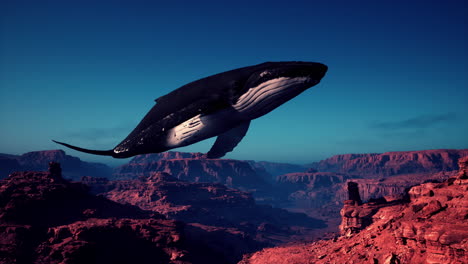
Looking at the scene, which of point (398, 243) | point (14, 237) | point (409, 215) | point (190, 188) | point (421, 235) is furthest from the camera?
point (190, 188)

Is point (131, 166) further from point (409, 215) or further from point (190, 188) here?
point (409, 215)

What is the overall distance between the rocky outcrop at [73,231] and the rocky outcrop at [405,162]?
13576cm

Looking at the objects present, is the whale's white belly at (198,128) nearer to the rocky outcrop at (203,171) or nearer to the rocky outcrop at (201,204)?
the rocky outcrop at (201,204)

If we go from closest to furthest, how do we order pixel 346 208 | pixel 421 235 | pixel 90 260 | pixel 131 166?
pixel 421 235, pixel 90 260, pixel 346 208, pixel 131 166

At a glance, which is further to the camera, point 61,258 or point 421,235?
point 61,258

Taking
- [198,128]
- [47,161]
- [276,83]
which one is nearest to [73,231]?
[198,128]

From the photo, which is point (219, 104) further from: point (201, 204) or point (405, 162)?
point (405, 162)

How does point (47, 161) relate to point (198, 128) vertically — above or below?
below

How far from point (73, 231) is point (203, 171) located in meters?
111

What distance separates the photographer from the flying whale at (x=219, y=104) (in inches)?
73.4

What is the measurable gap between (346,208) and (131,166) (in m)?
143

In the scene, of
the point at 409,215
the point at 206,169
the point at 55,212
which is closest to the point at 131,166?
the point at 206,169

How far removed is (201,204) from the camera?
7238cm

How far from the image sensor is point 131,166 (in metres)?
149
